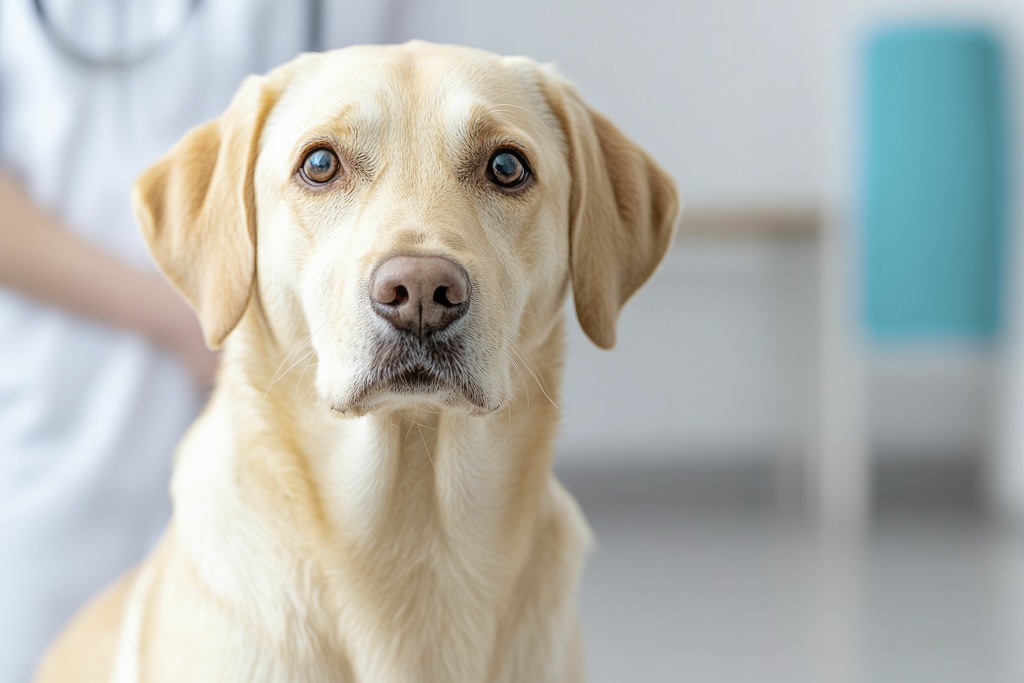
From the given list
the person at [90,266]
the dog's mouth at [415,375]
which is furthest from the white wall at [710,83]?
the dog's mouth at [415,375]

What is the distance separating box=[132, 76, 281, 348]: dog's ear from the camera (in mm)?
1095

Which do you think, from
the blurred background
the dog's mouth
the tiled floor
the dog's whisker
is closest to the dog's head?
the dog's mouth

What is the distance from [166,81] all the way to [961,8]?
4.21 meters

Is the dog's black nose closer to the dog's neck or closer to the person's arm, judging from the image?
the dog's neck

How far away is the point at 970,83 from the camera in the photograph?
13.5 ft

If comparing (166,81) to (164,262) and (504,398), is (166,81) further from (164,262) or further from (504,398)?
(504,398)

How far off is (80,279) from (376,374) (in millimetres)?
722

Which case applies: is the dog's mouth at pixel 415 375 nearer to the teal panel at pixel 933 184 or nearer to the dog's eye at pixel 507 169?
the dog's eye at pixel 507 169

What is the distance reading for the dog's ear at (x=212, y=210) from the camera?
1095 mm

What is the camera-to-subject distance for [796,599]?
2943 millimetres

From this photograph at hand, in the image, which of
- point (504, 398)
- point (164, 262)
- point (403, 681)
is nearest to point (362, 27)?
point (164, 262)

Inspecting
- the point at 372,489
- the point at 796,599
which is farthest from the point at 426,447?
the point at 796,599

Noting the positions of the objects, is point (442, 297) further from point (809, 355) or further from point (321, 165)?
point (809, 355)

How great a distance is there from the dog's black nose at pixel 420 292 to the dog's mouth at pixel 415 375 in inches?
0.7
